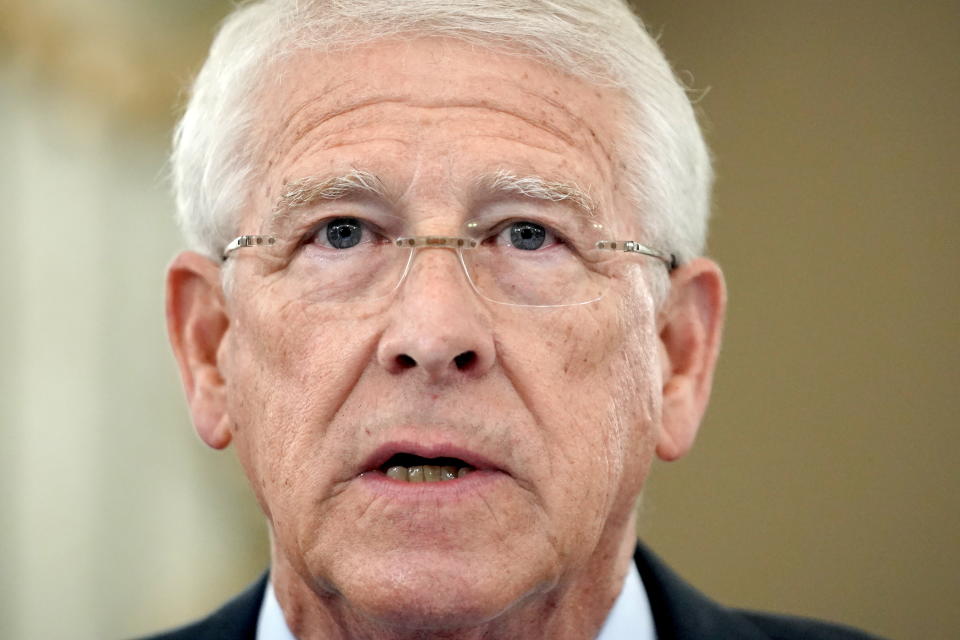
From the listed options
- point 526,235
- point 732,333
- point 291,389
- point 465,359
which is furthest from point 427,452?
point 732,333

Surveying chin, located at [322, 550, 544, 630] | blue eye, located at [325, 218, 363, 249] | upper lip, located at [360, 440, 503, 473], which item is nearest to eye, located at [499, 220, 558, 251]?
blue eye, located at [325, 218, 363, 249]

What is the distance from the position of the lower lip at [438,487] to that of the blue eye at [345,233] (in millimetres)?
420

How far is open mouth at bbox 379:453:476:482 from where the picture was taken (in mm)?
1887

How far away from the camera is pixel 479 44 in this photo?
207cm

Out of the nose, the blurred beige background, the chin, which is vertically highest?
the nose

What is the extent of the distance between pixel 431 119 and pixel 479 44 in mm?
176

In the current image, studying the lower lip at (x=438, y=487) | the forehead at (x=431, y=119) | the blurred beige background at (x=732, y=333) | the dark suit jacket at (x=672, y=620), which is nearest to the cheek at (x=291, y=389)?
the lower lip at (x=438, y=487)

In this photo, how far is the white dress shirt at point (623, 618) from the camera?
2.23 metres

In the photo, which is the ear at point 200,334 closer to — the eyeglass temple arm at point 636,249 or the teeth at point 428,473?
the teeth at point 428,473

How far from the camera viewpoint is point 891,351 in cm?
418

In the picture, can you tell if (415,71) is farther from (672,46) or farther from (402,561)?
(672,46)

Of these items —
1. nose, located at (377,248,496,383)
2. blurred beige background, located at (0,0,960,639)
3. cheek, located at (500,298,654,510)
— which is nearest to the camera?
nose, located at (377,248,496,383)

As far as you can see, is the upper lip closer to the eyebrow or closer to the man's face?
the man's face

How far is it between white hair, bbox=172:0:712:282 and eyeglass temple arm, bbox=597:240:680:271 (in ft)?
0.07
